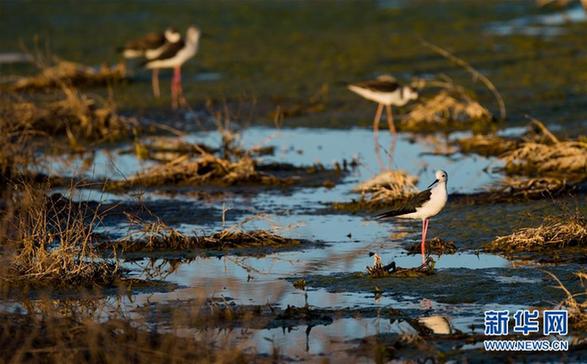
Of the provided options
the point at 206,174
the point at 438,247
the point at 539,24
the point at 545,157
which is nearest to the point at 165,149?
the point at 206,174

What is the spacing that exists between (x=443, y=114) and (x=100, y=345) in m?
10.2

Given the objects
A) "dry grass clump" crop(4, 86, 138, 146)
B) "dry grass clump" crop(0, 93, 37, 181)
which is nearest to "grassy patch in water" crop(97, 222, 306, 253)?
"dry grass clump" crop(0, 93, 37, 181)

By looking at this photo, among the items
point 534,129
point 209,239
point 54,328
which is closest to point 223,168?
point 209,239

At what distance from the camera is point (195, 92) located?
62.3 feet

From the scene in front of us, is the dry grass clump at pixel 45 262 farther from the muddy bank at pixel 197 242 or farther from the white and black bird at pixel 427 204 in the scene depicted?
the white and black bird at pixel 427 204

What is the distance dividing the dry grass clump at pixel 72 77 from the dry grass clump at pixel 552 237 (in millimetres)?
10497

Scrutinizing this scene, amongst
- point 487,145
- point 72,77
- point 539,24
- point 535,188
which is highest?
point 535,188

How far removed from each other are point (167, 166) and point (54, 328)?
603cm

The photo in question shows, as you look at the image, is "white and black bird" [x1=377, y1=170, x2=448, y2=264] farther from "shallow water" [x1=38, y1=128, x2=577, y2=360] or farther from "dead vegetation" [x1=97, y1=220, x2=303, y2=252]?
"dead vegetation" [x1=97, y1=220, x2=303, y2=252]

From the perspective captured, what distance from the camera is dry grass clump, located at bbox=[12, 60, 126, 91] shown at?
18609mm

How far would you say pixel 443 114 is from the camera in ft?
52.4

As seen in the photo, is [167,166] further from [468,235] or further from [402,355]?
[402,355]

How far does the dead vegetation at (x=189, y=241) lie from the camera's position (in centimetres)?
941

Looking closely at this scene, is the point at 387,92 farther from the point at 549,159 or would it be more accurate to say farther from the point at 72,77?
the point at 72,77
